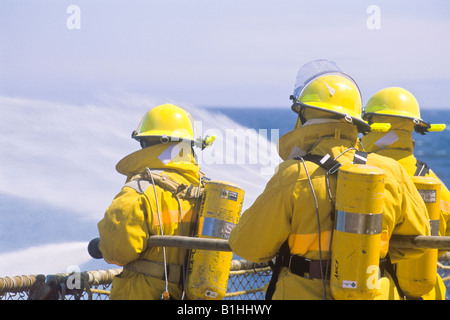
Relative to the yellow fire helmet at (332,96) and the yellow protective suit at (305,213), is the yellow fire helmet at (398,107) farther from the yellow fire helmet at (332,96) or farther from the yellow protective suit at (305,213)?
the yellow protective suit at (305,213)

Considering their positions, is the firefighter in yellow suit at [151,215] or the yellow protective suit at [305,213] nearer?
the yellow protective suit at [305,213]

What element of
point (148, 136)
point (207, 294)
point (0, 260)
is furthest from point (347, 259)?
point (0, 260)

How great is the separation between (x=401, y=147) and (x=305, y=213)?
259 centimetres

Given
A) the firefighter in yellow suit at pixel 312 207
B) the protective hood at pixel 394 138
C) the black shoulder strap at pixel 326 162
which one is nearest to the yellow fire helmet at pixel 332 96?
the firefighter in yellow suit at pixel 312 207

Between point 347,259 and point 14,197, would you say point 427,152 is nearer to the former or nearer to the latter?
point 14,197

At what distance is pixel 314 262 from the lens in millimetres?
3559

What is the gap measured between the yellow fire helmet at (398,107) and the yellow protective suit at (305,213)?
7.82 feet

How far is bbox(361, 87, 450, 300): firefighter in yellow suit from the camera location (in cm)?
548

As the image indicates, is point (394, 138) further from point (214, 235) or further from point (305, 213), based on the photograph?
point (305, 213)

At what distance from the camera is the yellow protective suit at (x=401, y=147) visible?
209 inches

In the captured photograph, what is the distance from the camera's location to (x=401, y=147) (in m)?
5.77

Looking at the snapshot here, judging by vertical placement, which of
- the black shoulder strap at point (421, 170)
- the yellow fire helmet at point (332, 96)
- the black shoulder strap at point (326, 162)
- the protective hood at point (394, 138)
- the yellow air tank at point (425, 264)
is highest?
the yellow fire helmet at point (332, 96)
